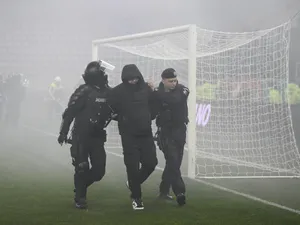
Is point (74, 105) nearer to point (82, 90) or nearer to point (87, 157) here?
point (82, 90)

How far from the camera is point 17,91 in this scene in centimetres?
1647

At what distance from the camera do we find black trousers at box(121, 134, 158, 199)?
5707 mm

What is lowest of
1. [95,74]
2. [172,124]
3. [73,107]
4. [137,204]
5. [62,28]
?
[137,204]

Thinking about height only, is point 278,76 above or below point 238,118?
above

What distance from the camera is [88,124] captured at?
5746 millimetres

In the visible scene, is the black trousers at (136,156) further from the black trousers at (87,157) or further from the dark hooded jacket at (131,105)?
the black trousers at (87,157)

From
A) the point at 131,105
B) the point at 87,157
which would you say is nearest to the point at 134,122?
the point at 131,105

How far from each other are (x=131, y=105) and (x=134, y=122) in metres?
0.17

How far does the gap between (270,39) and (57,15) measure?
21.0 m

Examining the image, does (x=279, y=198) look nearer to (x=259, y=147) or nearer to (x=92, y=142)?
(x=92, y=142)

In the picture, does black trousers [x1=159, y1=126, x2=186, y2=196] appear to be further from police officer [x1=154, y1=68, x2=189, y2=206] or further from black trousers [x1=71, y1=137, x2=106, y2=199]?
black trousers [x1=71, y1=137, x2=106, y2=199]

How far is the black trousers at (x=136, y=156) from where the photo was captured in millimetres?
5707

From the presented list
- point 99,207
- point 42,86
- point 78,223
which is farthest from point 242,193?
point 42,86

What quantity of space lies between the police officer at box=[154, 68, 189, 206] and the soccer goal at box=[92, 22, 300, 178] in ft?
7.91
